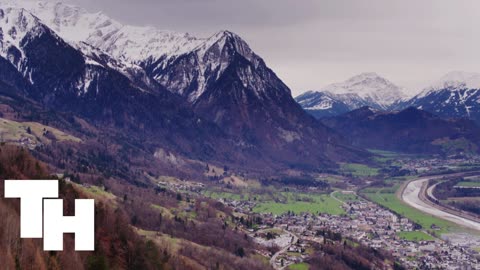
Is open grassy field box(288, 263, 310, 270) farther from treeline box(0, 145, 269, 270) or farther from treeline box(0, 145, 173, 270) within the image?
treeline box(0, 145, 173, 270)

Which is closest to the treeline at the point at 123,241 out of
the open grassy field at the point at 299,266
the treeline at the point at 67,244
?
the treeline at the point at 67,244

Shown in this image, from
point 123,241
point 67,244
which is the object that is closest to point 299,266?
point 123,241

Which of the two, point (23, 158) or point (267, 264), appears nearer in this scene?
point (23, 158)

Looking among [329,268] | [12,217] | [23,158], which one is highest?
[23,158]

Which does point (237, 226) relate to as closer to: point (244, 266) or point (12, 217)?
point (244, 266)

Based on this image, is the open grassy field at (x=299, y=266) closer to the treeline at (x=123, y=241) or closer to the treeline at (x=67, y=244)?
the treeline at (x=123, y=241)

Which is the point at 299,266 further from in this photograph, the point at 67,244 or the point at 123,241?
the point at 67,244

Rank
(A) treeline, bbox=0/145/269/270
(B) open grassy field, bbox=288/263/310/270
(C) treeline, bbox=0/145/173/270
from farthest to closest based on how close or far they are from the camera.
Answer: (B) open grassy field, bbox=288/263/310/270 → (A) treeline, bbox=0/145/269/270 → (C) treeline, bbox=0/145/173/270

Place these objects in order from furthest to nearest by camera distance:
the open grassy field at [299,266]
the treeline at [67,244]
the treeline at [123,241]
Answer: the open grassy field at [299,266] → the treeline at [123,241] → the treeline at [67,244]

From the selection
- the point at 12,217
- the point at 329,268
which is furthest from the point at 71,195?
the point at 329,268

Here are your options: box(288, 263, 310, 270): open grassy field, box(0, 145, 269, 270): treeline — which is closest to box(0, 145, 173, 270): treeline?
box(0, 145, 269, 270): treeline

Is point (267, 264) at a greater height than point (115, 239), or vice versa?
point (115, 239)
